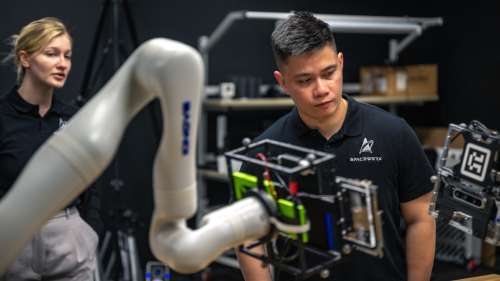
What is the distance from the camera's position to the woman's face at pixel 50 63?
2162mm

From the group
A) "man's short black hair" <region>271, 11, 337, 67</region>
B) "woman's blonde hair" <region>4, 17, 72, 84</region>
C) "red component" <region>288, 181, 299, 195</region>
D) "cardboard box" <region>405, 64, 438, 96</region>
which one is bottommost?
"cardboard box" <region>405, 64, 438, 96</region>

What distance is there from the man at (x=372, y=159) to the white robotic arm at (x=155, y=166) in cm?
73

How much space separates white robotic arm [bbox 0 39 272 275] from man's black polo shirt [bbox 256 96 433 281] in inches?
32.0

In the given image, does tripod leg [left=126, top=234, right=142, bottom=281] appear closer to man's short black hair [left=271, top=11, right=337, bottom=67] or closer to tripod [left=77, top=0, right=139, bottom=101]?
tripod [left=77, top=0, right=139, bottom=101]

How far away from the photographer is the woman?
6.25 feet

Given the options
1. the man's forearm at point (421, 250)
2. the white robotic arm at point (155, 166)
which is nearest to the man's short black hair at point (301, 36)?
the man's forearm at point (421, 250)

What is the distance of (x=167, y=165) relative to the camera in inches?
31.5

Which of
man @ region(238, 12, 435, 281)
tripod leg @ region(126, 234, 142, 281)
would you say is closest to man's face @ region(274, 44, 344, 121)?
man @ region(238, 12, 435, 281)

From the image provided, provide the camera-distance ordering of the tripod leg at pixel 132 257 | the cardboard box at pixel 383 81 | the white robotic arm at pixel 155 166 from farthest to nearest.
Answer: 1. the cardboard box at pixel 383 81
2. the tripod leg at pixel 132 257
3. the white robotic arm at pixel 155 166

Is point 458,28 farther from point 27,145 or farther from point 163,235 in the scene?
point 163,235

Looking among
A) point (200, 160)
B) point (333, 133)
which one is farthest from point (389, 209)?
point (200, 160)

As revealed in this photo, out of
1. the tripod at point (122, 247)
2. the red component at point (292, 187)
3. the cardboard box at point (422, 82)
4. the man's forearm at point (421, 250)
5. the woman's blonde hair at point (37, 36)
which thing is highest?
the woman's blonde hair at point (37, 36)

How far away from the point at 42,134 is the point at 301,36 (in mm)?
1024

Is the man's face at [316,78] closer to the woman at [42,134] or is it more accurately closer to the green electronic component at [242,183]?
the green electronic component at [242,183]
